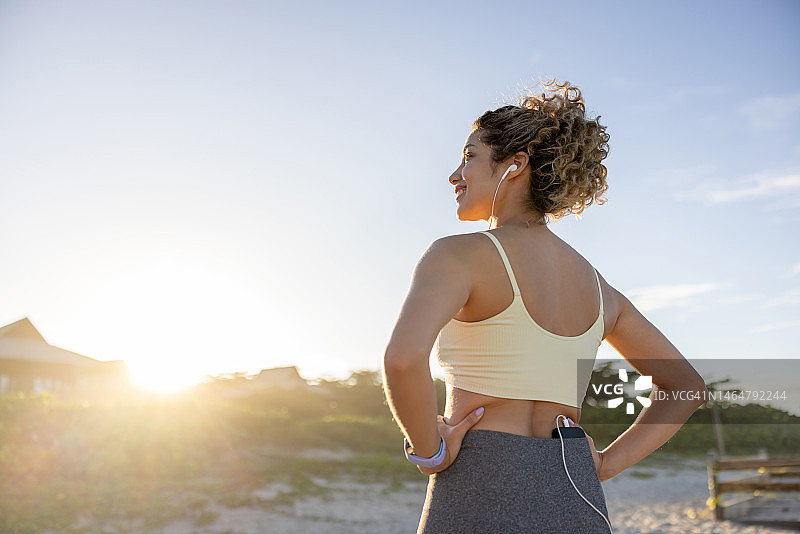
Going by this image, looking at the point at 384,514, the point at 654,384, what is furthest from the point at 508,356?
the point at 384,514

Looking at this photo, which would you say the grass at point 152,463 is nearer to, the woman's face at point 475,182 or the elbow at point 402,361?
the woman's face at point 475,182

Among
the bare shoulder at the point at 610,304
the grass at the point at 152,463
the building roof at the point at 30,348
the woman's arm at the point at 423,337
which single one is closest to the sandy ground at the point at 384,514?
the grass at the point at 152,463

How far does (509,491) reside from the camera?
3.65 feet

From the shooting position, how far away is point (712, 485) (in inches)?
330

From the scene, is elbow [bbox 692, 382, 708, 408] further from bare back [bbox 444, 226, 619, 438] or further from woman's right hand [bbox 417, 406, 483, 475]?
woman's right hand [bbox 417, 406, 483, 475]

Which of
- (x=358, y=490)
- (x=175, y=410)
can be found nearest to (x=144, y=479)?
(x=175, y=410)

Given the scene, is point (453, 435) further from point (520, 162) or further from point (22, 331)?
point (22, 331)

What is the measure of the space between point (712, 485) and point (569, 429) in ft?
27.5

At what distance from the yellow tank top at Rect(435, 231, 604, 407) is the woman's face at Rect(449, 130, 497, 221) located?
0.19 metres

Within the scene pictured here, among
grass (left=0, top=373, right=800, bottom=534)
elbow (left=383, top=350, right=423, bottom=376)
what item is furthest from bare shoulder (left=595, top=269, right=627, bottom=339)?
grass (left=0, top=373, right=800, bottom=534)

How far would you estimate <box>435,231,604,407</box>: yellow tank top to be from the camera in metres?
1.18

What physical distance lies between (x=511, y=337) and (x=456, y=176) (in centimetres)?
42

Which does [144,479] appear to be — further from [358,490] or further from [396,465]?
[396,465]

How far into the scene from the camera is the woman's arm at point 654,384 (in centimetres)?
153
